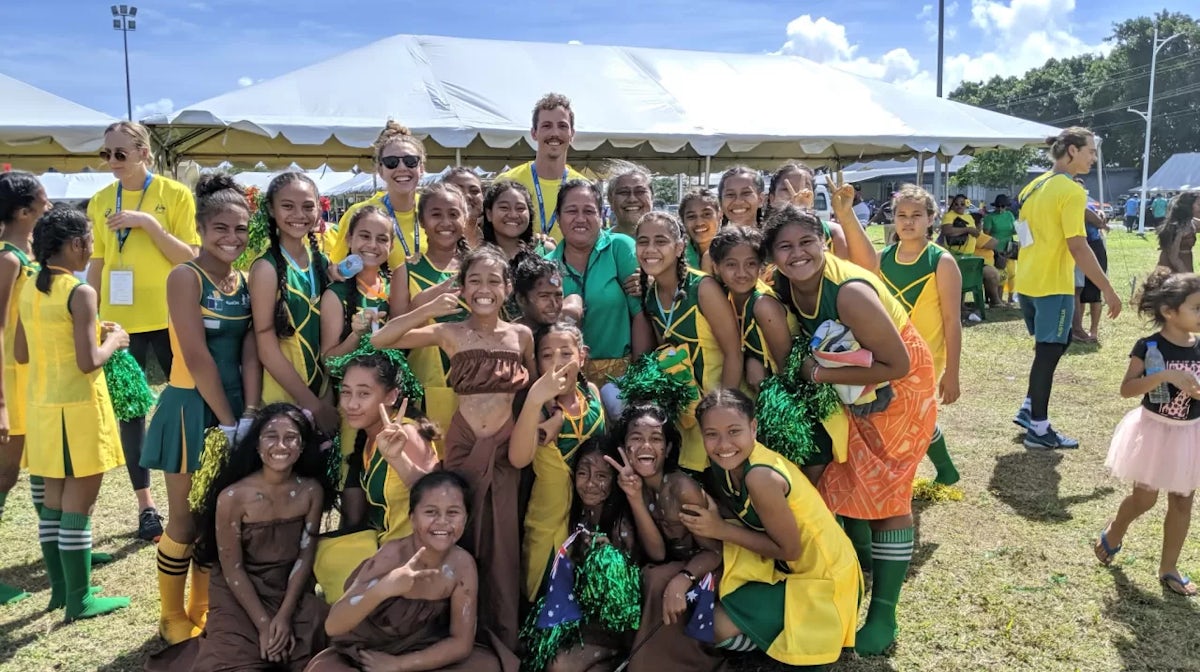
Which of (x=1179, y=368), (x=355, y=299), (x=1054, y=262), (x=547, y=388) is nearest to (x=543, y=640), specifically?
(x=547, y=388)

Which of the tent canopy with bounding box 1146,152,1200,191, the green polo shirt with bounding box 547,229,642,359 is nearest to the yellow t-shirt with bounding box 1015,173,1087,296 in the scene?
the green polo shirt with bounding box 547,229,642,359

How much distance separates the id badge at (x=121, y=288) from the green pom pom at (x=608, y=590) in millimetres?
3525

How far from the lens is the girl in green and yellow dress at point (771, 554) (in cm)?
291

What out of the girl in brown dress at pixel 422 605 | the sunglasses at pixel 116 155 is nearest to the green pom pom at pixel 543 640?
the girl in brown dress at pixel 422 605

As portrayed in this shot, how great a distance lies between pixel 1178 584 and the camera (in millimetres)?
3621

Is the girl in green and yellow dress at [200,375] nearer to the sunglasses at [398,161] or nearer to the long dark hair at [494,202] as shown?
the sunglasses at [398,161]

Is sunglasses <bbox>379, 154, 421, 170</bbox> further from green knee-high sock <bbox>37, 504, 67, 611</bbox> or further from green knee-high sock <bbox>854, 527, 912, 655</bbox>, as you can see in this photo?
green knee-high sock <bbox>854, 527, 912, 655</bbox>

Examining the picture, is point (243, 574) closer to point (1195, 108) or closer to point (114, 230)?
Answer: point (114, 230)

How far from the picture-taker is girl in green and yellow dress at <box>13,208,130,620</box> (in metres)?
3.57

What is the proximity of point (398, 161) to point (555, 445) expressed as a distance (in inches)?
67.2

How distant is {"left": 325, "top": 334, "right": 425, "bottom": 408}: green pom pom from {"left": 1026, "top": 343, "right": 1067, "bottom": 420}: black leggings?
458 centimetres

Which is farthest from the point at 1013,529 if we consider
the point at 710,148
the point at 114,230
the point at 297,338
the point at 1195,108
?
the point at 1195,108

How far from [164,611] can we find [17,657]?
1.92ft

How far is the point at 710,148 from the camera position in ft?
34.6
